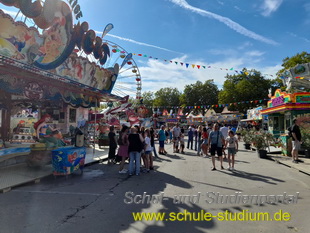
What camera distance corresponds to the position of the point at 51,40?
9.23 m

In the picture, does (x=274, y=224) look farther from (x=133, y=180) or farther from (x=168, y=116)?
(x=168, y=116)

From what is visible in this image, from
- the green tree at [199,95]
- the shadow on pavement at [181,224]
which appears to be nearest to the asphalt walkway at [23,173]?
the shadow on pavement at [181,224]

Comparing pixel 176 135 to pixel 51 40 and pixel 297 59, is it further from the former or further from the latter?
pixel 297 59

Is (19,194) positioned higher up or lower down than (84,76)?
lower down

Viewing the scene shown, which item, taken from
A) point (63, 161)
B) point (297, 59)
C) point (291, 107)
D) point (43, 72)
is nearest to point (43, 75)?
point (43, 72)

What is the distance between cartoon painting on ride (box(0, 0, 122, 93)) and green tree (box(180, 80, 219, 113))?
1735 inches

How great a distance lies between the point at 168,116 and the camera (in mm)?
52250

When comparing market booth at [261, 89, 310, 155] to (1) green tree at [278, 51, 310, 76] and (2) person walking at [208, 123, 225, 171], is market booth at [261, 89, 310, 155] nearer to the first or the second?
(2) person walking at [208, 123, 225, 171]

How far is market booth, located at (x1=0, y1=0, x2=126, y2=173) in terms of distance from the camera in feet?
24.8

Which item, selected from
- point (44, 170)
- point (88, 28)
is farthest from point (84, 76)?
point (44, 170)

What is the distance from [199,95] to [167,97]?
13.9m

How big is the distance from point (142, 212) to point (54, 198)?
2297 millimetres

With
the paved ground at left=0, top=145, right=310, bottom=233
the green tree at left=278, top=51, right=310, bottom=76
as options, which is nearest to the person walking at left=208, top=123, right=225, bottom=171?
the paved ground at left=0, top=145, right=310, bottom=233

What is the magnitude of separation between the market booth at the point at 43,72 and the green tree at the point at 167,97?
5190 cm
